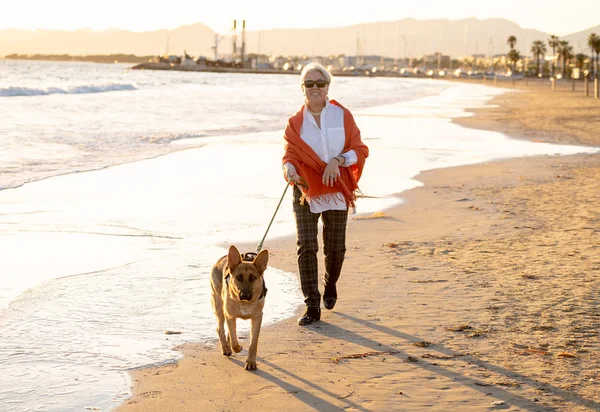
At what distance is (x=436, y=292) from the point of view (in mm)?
6602

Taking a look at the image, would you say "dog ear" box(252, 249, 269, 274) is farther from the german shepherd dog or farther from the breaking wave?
the breaking wave

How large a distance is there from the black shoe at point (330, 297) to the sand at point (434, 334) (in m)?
0.07

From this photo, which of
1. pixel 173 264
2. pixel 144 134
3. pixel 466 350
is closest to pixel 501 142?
pixel 144 134

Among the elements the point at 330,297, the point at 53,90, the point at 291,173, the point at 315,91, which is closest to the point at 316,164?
the point at 291,173

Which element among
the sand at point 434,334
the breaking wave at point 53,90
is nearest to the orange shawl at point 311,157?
the sand at point 434,334

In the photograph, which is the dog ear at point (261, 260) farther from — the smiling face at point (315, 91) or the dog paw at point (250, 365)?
the smiling face at point (315, 91)

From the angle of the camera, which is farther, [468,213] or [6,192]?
[6,192]

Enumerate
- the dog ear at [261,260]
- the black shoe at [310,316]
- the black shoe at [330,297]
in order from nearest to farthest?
the dog ear at [261,260] → the black shoe at [310,316] → the black shoe at [330,297]

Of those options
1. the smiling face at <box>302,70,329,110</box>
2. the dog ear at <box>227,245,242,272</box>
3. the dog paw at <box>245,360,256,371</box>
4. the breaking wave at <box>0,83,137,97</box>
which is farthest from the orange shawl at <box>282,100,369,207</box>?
the breaking wave at <box>0,83,137,97</box>

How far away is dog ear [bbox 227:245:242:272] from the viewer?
15.6 ft

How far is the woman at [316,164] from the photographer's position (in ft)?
19.1

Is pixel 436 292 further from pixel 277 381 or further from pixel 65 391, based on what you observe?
pixel 65 391

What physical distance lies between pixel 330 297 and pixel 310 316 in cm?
33

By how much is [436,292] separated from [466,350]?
1.43m
